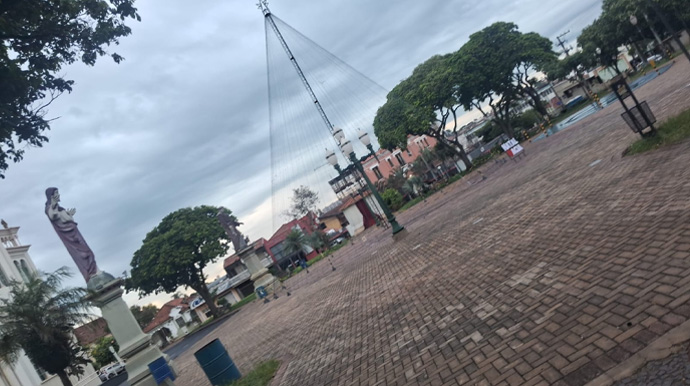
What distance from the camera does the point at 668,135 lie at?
9359mm

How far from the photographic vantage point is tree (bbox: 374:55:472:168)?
3531cm

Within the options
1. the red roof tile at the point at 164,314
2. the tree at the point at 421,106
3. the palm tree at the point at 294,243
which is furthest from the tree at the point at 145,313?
the tree at the point at 421,106

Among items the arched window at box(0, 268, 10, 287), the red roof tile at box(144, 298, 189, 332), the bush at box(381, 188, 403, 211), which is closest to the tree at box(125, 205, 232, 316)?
the arched window at box(0, 268, 10, 287)

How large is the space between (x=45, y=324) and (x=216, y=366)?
5.48 meters

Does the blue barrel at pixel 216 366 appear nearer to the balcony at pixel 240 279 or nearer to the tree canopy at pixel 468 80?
the tree canopy at pixel 468 80

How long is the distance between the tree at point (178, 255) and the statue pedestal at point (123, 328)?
92.6 feet

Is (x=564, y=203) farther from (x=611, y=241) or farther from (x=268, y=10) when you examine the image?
(x=268, y=10)

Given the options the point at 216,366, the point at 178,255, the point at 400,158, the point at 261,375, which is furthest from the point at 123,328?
the point at 400,158

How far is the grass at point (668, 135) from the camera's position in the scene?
29.5 ft

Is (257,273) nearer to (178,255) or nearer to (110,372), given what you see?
(178,255)

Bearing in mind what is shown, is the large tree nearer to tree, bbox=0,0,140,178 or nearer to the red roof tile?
tree, bbox=0,0,140,178

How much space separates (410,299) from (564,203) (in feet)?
12.8

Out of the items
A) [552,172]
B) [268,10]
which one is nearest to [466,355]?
[552,172]

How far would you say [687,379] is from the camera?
282cm
